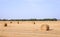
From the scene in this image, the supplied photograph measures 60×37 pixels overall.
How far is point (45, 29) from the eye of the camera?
18062 millimetres

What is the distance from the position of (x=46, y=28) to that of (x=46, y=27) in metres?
0.18

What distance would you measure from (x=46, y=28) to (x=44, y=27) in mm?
337

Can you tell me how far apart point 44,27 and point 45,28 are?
A: 19 centimetres

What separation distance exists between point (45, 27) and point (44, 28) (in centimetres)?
20

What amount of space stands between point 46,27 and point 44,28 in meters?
0.24

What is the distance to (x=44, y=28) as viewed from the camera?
1814 centimetres

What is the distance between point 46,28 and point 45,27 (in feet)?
0.91

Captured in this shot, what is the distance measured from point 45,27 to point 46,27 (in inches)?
5.3

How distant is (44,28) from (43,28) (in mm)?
146

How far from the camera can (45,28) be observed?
1816 centimetres

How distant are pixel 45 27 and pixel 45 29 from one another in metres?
0.28

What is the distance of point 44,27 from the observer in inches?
720
